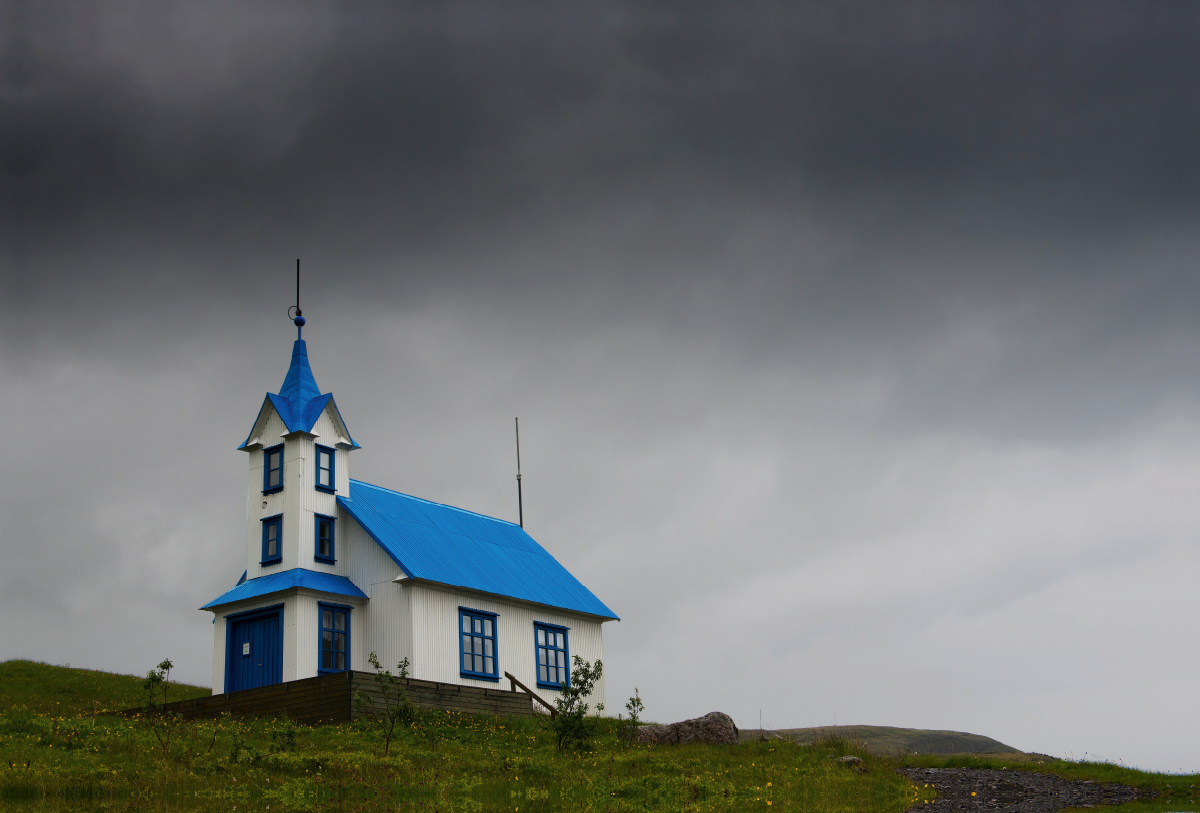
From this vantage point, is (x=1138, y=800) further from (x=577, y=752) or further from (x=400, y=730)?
(x=400, y=730)

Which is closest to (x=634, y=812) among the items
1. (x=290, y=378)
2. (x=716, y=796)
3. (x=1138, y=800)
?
(x=716, y=796)

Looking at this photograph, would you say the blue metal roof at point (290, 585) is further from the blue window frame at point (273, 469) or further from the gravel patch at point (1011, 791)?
the gravel patch at point (1011, 791)

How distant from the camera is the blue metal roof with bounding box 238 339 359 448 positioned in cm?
3185

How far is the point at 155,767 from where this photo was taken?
54.3 ft

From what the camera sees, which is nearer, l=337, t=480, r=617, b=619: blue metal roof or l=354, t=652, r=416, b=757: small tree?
l=354, t=652, r=416, b=757: small tree

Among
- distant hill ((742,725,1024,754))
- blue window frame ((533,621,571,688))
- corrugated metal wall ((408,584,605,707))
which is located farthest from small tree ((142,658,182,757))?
distant hill ((742,725,1024,754))

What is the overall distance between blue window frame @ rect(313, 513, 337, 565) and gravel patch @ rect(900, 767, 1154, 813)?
18.0m

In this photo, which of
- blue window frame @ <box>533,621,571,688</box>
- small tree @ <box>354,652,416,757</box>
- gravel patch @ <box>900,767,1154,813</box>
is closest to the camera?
gravel patch @ <box>900,767,1154,813</box>

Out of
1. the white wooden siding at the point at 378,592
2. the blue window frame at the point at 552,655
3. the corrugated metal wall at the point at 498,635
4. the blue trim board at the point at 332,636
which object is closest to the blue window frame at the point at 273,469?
the white wooden siding at the point at 378,592

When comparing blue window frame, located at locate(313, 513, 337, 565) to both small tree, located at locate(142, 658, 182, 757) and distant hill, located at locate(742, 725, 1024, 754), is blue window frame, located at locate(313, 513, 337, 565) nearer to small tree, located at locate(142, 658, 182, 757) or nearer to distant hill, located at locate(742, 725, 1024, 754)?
small tree, located at locate(142, 658, 182, 757)

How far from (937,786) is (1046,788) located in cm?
193

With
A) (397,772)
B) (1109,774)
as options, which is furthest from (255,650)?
(1109,774)

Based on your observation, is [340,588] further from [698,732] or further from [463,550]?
[698,732]

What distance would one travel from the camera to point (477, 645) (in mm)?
32531
